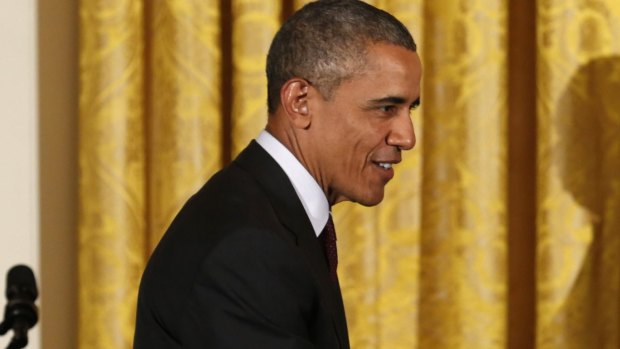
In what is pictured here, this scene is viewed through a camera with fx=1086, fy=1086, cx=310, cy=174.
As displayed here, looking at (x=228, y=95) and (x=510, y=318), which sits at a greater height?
(x=228, y=95)

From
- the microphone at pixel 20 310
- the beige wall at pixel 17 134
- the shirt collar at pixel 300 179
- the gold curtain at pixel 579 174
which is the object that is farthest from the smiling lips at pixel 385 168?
the beige wall at pixel 17 134

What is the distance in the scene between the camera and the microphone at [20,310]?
1.08 metres

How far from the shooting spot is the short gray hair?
146cm

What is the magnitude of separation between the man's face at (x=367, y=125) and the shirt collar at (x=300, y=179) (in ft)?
0.08

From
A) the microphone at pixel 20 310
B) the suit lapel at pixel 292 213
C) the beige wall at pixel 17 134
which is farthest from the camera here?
the beige wall at pixel 17 134

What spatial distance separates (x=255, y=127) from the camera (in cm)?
226

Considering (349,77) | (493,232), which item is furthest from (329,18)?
(493,232)

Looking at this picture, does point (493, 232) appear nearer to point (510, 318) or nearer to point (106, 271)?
point (510, 318)

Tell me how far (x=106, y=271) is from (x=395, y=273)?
608 mm

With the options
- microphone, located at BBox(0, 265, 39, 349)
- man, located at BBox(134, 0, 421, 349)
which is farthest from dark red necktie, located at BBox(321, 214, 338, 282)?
microphone, located at BBox(0, 265, 39, 349)

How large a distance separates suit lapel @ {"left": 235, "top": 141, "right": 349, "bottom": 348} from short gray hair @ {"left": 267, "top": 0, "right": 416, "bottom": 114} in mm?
100

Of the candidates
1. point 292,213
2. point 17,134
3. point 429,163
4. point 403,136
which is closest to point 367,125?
point 403,136

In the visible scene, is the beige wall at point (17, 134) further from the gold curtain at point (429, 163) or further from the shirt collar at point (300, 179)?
the shirt collar at point (300, 179)

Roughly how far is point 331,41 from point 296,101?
0.09 m
